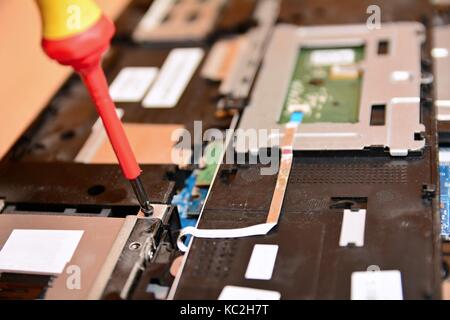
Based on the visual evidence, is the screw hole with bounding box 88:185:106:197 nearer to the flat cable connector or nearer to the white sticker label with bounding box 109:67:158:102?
the flat cable connector

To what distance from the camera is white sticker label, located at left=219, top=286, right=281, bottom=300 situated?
1.60 meters

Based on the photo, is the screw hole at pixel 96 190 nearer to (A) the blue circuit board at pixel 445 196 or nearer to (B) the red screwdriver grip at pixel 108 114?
(B) the red screwdriver grip at pixel 108 114

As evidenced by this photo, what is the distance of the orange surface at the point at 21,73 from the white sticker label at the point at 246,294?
1265 mm

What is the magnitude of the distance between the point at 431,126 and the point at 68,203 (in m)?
1.18

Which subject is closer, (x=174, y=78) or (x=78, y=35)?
(x=78, y=35)

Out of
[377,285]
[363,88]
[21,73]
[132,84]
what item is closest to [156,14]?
[132,84]

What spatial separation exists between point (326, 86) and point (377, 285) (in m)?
1.01

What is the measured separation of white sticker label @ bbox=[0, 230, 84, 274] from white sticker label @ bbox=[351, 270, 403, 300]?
79cm

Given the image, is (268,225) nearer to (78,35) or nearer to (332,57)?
(78,35)

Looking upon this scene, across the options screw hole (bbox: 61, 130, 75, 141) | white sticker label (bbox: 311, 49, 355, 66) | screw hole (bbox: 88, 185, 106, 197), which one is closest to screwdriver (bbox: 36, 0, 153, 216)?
screw hole (bbox: 88, 185, 106, 197)

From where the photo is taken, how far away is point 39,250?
1864 mm

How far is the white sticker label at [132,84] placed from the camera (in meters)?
2.63

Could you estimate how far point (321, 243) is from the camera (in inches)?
67.7

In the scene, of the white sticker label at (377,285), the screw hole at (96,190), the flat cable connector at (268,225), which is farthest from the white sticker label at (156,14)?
the white sticker label at (377,285)
